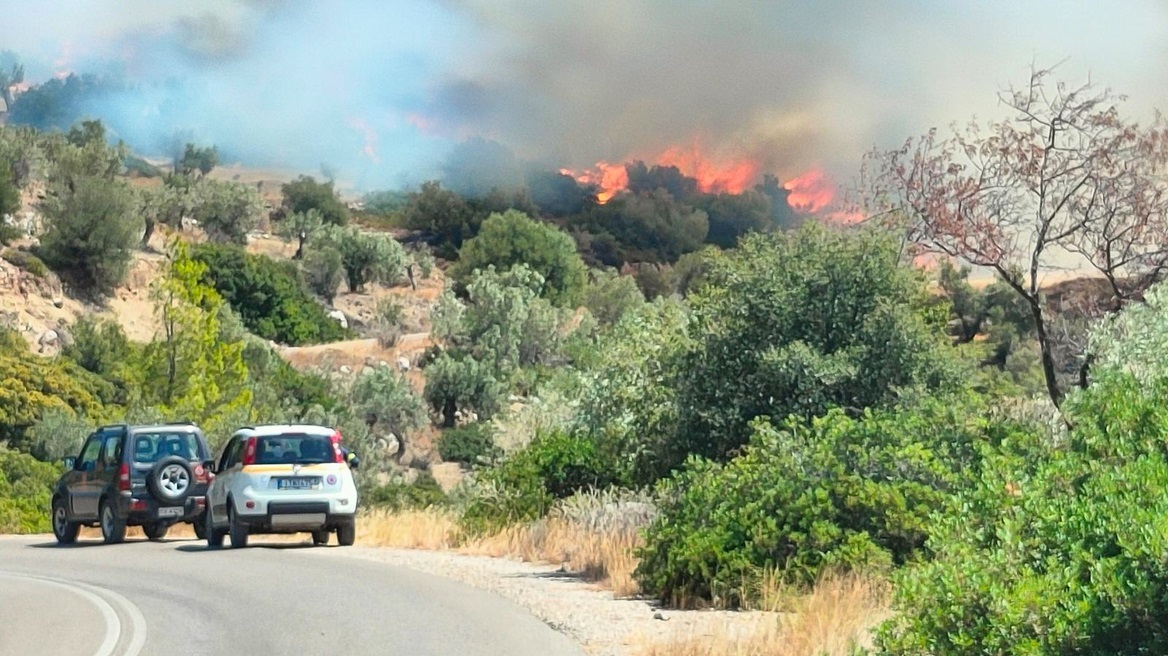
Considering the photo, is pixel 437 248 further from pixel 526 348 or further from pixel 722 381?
pixel 722 381

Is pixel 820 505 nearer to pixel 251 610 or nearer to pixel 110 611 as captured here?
pixel 251 610

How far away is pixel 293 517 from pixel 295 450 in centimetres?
123

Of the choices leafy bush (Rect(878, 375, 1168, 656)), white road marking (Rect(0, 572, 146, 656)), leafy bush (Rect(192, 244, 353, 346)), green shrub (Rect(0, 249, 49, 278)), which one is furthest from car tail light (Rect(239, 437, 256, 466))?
leafy bush (Rect(192, 244, 353, 346))

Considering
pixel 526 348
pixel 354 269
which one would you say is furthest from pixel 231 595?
pixel 354 269

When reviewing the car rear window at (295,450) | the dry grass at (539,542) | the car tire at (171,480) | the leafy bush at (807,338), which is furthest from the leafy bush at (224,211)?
the leafy bush at (807,338)

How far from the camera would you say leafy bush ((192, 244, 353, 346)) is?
81875mm

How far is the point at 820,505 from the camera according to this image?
51.6ft

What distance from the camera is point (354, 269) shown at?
9831 cm

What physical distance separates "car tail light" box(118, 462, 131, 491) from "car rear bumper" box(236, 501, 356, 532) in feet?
10.7

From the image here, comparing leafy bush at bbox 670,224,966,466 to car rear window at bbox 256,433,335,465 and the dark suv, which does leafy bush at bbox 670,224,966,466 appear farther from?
the dark suv

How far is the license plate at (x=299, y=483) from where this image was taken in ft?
79.0

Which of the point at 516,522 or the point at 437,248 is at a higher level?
the point at 437,248

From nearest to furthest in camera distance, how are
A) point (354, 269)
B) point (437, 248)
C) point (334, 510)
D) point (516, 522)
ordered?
point (334, 510) → point (516, 522) → point (354, 269) → point (437, 248)

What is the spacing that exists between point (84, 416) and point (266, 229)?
55.3 meters
